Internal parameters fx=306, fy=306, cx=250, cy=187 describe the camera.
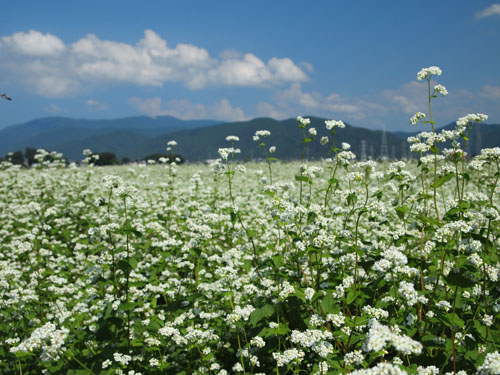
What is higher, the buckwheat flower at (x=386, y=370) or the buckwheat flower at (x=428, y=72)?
the buckwheat flower at (x=428, y=72)

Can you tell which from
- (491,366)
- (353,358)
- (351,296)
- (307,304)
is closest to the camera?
(491,366)

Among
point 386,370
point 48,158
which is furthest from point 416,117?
point 48,158

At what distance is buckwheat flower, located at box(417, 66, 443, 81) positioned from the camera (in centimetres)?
494

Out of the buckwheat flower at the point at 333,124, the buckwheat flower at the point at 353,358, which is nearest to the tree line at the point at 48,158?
the buckwheat flower at the point at 333,124

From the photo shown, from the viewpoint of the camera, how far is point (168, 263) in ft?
20.3

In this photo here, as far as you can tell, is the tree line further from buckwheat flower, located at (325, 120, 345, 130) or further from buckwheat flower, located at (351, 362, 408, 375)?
buckwheat flower, located at (351, 362, 408, 375)

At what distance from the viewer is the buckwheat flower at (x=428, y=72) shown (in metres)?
4.94

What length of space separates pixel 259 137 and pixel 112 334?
14.7ft

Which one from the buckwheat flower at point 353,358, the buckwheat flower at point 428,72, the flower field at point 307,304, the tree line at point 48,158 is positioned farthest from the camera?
the tree line at point 48,158

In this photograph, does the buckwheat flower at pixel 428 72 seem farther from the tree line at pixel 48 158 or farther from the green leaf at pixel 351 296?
the tree line at pixel 48 158

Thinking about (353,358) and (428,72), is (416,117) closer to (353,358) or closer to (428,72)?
(428,72)

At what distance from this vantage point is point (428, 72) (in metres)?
5.09

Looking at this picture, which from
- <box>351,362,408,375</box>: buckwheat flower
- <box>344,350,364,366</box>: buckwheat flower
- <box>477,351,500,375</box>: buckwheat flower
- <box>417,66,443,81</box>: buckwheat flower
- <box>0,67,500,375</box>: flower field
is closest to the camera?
<box>351,362,408,375</box>: buckwheat flower

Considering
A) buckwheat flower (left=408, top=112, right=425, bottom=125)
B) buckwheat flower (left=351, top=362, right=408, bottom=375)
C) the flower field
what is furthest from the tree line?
buckwheat flower (left=351, top=362, right=408, bottom=375)
